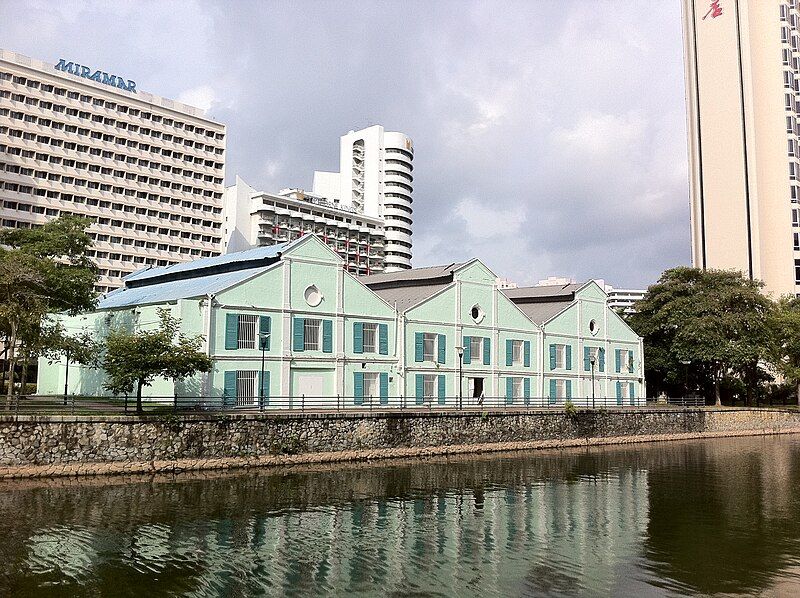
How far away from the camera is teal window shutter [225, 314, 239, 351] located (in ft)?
144

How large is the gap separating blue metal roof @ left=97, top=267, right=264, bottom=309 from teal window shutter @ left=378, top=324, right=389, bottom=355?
9664 millimetres

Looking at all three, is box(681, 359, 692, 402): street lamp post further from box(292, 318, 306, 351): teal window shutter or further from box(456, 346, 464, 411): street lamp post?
box(292, 318, 306, 351): teal window shutter

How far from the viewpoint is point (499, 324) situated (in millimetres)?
60594

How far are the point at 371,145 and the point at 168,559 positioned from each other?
148534mm

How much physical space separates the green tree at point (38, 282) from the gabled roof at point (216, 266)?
7.11 m

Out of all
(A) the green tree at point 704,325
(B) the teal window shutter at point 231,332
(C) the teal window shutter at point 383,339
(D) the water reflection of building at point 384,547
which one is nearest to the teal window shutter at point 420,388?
(C) the teal window shutter at point 383,339

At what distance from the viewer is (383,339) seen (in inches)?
2056

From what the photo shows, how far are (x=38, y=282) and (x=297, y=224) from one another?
108733mm

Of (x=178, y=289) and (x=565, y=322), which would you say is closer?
(x=178, y=289)

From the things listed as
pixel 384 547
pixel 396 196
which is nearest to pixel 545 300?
pixel 384 547

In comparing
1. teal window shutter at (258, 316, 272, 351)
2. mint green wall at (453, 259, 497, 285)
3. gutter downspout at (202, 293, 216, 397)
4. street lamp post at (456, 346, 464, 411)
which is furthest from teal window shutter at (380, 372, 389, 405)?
gutter downspout at (202, 293, 216, 397)

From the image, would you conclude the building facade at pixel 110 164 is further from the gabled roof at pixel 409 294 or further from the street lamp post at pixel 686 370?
the street lamp post at pixel 686 370

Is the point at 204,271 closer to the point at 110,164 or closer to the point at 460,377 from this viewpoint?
the point at 460,377

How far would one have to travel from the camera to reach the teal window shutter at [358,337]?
166ft
